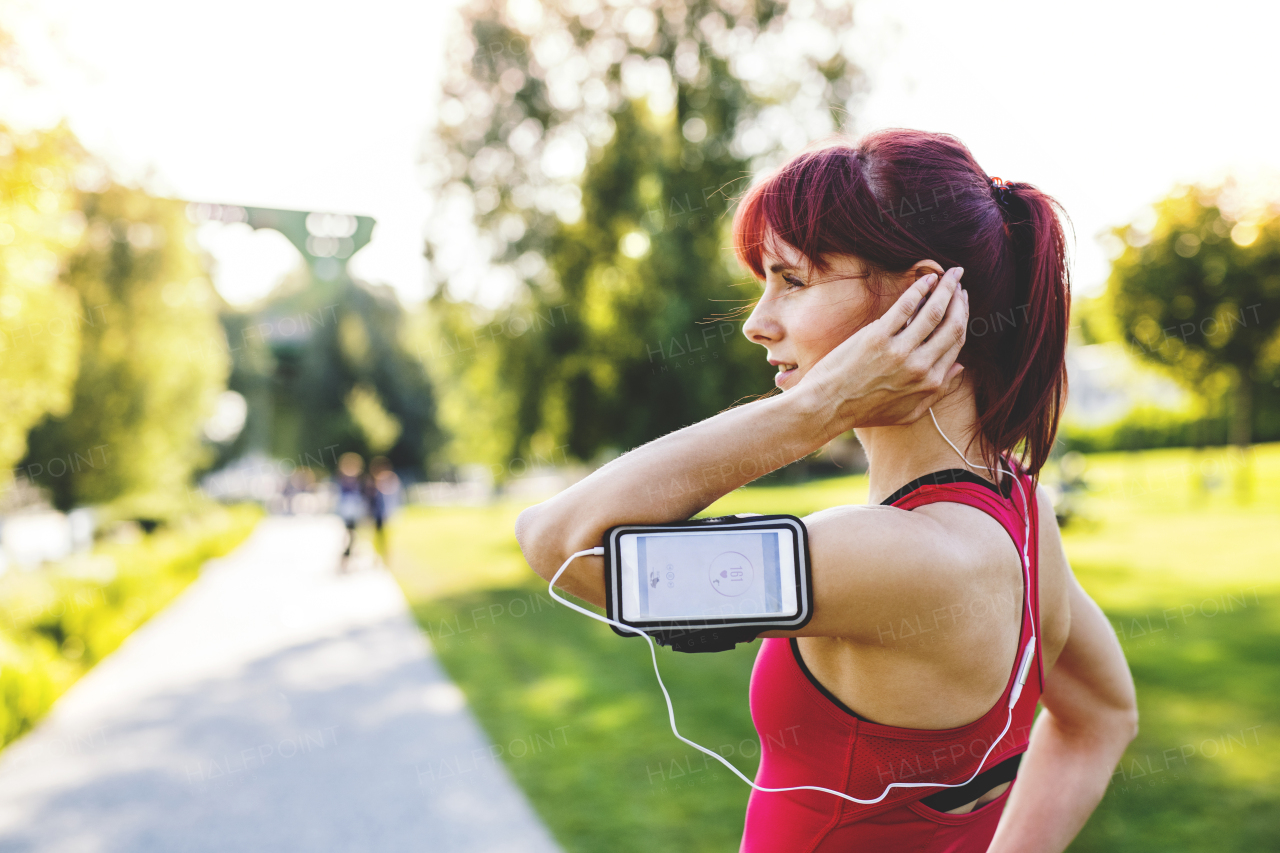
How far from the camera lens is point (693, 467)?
3.80 ft

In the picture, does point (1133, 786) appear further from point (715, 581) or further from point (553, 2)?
point (553, 2)

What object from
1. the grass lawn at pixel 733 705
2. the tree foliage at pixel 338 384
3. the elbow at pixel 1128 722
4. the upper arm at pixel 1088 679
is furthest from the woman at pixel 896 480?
the tree foliage at pixel 338 384

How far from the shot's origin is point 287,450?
51.4 meters

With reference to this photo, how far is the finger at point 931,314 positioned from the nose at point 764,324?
0.24 metres

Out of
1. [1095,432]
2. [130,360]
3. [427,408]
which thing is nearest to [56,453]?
[130,360]

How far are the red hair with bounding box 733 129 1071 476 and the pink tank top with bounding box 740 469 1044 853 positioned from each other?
0.61ft

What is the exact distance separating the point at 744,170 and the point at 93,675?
11.2 meters

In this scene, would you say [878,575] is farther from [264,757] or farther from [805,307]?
[264,757]

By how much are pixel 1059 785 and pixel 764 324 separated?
1196 mm

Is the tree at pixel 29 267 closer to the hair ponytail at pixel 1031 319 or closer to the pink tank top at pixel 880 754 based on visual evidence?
the pink tank top at pixel 880 754

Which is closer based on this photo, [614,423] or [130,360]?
[614,423]

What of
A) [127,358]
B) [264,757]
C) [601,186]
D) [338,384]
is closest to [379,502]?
[127,358]

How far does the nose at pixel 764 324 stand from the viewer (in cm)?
135

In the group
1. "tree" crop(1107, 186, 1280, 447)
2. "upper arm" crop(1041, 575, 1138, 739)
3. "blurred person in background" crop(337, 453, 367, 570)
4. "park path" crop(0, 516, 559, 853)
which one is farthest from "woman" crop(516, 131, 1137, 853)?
"blurred person in background" crop(337, 453, 367, 570)
